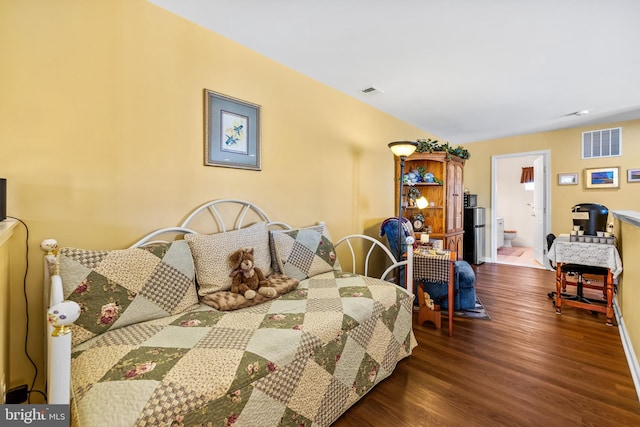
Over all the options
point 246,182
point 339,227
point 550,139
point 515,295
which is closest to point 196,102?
point 246,182

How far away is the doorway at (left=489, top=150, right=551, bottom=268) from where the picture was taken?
4984 millimetres

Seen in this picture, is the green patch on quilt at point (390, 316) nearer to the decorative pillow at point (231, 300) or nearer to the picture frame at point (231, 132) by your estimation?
the decorative pillow at point (231, 300)

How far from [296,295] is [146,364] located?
0.91 m

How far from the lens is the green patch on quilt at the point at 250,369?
3.48ft

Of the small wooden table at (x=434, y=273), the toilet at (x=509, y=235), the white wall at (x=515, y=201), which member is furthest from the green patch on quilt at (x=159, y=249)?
the white wall at (x=515, y=201)

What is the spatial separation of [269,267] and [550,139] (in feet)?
16.6

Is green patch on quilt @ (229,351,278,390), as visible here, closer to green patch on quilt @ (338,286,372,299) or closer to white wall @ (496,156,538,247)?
green patch on quilt @ (338,286,372,299)

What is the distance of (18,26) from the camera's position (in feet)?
4.48

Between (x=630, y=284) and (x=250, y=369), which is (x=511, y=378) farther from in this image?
(x=250, y=369)

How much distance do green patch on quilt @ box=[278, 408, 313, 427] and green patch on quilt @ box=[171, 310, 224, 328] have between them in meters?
0.51

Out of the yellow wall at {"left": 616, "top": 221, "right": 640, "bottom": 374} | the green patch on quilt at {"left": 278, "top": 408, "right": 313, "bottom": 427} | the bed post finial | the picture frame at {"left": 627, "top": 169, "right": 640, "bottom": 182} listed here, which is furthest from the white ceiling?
the green patch on quilt at {"left": 278, "top": 408, "right": 313, "bottom": 427}

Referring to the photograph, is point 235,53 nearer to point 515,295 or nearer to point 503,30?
point 503,30

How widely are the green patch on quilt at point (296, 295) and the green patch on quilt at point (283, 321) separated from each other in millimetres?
244

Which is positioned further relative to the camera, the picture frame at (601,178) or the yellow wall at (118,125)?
the picture frame at (601,178)
